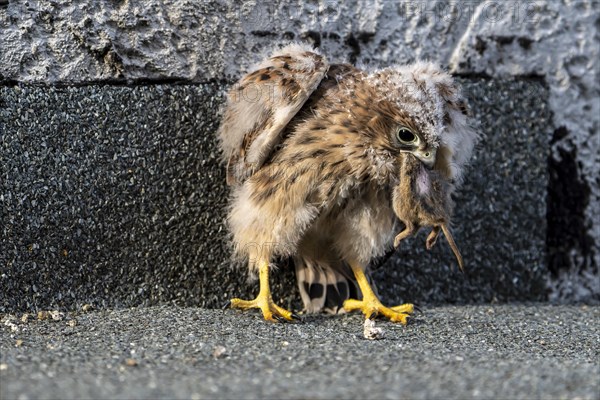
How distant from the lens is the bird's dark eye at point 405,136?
3609mm

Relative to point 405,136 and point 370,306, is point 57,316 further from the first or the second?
point 405,136

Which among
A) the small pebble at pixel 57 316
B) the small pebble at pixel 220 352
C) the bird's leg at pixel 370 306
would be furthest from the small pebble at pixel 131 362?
the bird's leg at pixel 370 306

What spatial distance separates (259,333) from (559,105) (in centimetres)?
225

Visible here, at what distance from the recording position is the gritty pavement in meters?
2.48

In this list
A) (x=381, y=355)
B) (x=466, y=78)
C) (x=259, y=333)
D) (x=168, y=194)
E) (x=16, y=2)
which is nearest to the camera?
(x=381, y=355)

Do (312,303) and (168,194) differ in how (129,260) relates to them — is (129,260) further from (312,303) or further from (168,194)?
(312,303)

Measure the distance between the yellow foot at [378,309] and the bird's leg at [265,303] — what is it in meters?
0.33

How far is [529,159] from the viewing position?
464 cm

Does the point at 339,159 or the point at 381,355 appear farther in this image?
the point at 339,159

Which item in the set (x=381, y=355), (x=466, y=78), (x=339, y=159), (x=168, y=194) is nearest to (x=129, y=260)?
(x=168, y=194)

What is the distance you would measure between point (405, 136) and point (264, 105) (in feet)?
2.01

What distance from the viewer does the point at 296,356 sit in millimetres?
2994

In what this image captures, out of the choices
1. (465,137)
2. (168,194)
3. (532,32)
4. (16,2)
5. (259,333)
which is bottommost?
(259,333)

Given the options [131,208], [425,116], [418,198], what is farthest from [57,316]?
[425,116]
